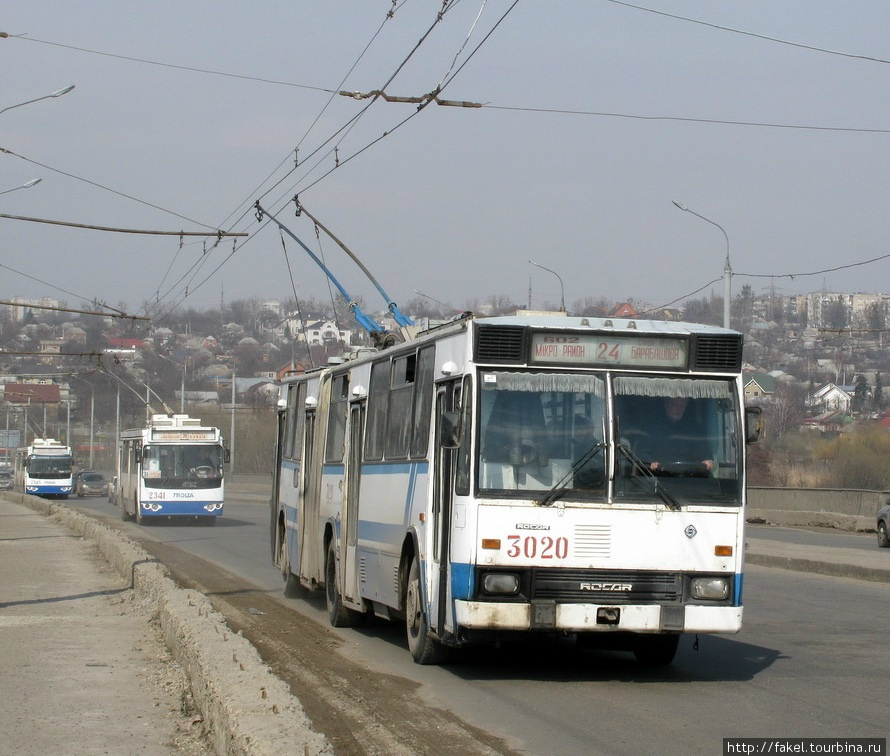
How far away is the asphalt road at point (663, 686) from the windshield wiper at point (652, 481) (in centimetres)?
134

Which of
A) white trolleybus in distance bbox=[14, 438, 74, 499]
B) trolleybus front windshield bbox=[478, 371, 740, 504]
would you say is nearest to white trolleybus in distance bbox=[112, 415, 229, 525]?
trolleybus front windshield bbox=[478, 371, 740, 504]

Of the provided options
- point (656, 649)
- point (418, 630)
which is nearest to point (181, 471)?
point (418, 630)

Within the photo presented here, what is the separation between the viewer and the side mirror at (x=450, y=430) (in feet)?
31.1

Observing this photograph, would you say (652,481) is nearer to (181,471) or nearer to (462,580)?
(462,580)

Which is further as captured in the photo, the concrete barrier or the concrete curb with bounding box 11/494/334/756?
the concrete barrier

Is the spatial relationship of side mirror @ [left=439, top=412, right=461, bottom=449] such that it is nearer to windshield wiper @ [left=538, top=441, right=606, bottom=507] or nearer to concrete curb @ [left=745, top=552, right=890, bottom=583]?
windshield wiper @ [left=538, top=441, right=606, bottom=507]

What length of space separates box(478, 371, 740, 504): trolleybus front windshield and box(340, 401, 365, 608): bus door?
3.74 meters

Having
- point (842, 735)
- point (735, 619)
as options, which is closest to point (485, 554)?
point (735, 619)

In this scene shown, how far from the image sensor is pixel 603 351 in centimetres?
989

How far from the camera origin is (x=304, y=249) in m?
21.2

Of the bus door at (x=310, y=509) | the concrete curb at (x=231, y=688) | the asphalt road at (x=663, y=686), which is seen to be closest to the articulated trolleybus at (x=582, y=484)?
the asphalt road at (x=663, y=686)

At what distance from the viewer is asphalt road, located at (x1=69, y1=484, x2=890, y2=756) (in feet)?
25.1

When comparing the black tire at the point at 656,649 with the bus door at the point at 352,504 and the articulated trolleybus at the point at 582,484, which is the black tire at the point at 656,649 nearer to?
the articulated trolleybus at the point at 582,484

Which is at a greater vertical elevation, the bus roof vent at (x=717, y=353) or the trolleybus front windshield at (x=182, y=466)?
the bus roof vent at (x=717, y=353)
